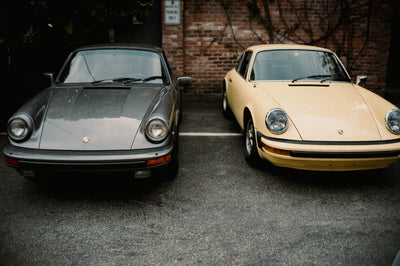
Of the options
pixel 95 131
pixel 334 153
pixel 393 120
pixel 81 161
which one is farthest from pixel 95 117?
pixel 393 120

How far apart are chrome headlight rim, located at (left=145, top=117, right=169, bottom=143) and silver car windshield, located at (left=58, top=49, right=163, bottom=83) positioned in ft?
3.92

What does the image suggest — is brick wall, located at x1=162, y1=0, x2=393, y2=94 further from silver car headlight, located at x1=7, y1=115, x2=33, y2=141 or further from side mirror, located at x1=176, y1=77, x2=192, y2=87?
silver car headlight, located at x1=7, y1=115, x2=33, y2=141

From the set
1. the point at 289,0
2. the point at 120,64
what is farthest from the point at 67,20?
the point at 289,0

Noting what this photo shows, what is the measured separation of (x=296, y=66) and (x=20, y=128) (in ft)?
11.3

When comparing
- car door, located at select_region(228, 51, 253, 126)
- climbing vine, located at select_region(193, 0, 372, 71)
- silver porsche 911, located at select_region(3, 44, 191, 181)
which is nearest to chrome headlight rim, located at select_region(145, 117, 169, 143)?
silver porsche 911, located at select_region(3, 44, 191, 181)

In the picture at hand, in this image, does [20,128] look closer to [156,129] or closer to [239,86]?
[156,129]

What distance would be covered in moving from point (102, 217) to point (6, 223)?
0.77 m

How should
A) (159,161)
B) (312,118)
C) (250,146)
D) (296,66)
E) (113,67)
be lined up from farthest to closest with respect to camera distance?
(296,66) → (113,67) → (250,146) → (312,118) → (159,161)

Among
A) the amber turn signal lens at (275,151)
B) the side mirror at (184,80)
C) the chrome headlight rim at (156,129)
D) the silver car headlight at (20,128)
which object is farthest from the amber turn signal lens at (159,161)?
the side mirror at (184,80)

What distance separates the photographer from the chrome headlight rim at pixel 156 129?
297 cm

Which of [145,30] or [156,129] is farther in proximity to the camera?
[145,30]

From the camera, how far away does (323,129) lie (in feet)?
10.7

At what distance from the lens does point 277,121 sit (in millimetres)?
3334

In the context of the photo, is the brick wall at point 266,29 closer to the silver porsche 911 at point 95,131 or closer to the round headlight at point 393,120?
the silver porsche 911 at point 95,131
